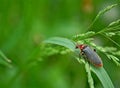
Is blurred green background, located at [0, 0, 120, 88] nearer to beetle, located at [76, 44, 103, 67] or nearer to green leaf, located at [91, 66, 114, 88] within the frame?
beetle, located at [76, 44, 103, 67]

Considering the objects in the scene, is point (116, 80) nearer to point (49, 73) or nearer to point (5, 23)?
point (49, 73)

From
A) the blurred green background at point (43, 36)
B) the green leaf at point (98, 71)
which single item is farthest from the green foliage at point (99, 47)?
the blurred green background at point (43, 36)

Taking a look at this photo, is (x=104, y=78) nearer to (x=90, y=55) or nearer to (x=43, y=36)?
(x=90, y=55)

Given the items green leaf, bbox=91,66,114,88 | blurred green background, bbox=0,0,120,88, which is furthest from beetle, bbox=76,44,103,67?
blurred green background, bbox=0,0,120,88

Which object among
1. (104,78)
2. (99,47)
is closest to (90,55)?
(99,47)

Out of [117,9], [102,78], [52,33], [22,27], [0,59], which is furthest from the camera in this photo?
[117,9]

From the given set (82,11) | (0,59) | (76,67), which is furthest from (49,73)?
(0,59)

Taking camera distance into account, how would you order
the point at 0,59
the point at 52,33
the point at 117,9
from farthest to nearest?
the point at 117,9, the point at 52,33, the point at 0,59
